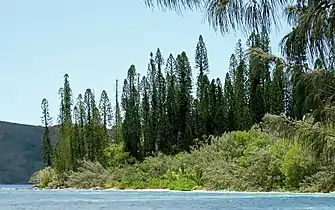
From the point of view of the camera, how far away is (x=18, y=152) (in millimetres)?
93625

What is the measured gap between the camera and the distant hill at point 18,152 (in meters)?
91.9

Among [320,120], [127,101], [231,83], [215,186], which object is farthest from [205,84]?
[320,120]

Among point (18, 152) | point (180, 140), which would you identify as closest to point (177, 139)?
point (180, 140)

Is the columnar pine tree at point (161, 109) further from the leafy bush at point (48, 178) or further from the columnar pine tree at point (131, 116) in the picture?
the leafy bush at point (48, 178)

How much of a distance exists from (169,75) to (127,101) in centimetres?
348

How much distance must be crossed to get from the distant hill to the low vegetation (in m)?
49.1

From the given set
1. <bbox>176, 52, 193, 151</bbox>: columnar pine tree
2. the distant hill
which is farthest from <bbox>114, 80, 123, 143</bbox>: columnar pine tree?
the distant hill

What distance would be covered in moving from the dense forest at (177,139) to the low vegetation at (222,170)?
5 centimetres

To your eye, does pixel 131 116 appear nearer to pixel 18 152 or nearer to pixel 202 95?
pixel 202 95

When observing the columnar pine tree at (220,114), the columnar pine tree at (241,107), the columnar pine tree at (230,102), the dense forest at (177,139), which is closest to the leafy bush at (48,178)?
the dense forest at (177,139)

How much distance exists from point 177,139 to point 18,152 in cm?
5963

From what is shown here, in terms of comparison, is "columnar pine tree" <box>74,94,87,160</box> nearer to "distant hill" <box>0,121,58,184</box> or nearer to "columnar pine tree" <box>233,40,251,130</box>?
"columnar pine tree" <box>233,40,251,130</box>

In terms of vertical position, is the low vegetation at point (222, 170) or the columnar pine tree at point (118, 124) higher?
the columnar pine tree at point (118, 124)

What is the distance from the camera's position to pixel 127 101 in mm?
40062
